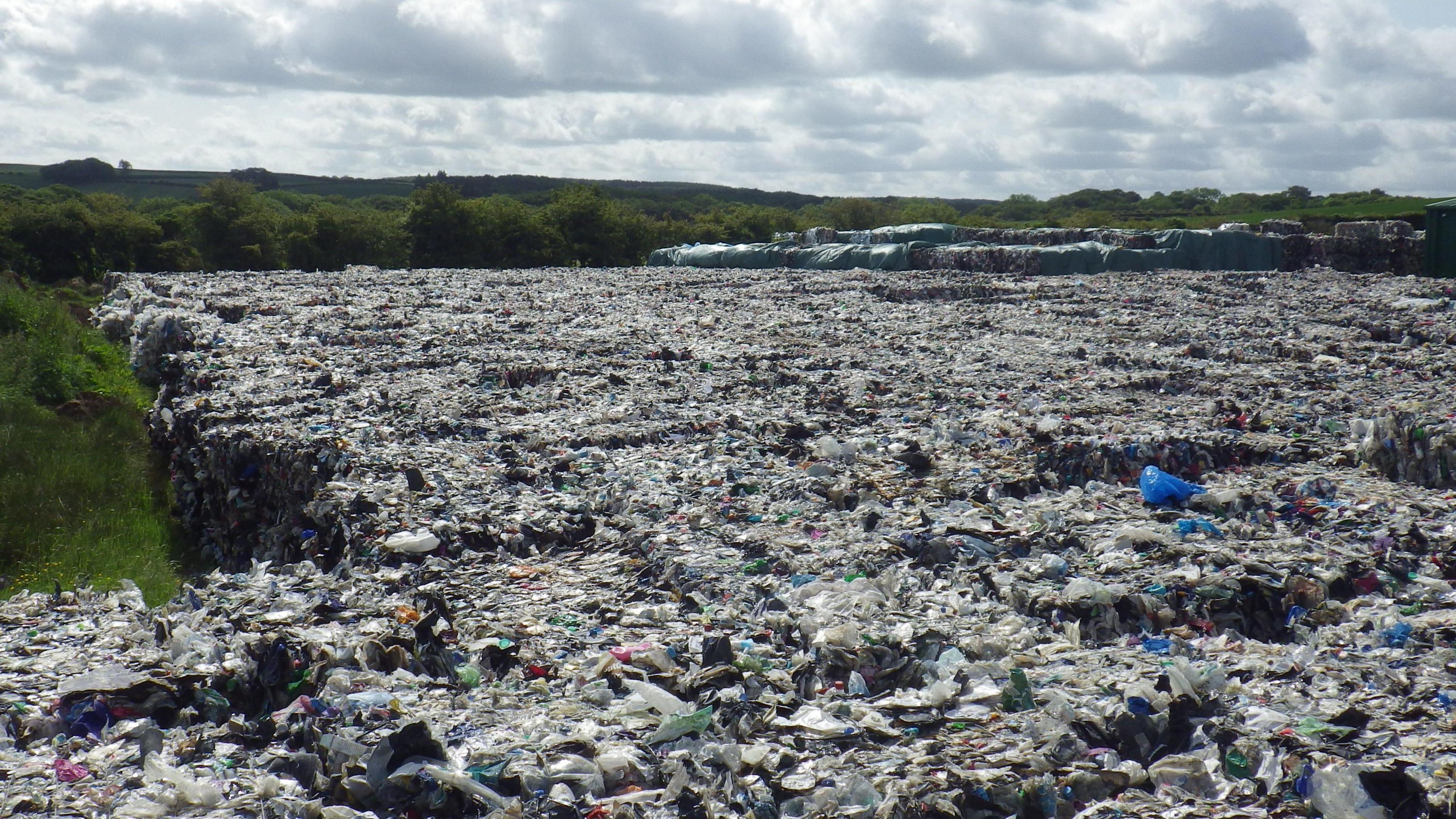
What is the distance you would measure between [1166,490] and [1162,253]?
16.9 meters

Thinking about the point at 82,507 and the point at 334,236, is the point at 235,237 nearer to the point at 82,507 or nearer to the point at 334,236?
the point at 334,236

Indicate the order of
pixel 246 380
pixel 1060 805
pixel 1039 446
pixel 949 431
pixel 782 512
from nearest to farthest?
pixel 1060 805 < pixel 782 512 < pixel 1039 446 < pixel 949 431 < pixel 246 380

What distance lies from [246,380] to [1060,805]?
7.32 metres

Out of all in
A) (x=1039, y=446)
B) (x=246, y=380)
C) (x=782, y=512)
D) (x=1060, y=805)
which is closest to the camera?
(x=1060, y=805)

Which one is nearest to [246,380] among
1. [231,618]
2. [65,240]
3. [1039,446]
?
[231,618]

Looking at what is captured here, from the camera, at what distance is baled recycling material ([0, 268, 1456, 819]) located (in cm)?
251

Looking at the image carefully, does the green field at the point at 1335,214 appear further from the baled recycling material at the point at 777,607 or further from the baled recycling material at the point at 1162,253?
the baled recycling material at the point at 777,607

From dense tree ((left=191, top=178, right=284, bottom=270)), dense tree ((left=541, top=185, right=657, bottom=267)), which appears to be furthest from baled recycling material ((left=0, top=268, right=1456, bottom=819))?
dense tree ((left=191, top=178, right=284, bottom=270))

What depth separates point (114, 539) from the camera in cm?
807

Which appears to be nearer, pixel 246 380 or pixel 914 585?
pixel 914 585

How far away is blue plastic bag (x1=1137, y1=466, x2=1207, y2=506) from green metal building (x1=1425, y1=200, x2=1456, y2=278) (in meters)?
17.5

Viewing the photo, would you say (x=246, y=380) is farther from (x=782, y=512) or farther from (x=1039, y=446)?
(x=1039, y=446)

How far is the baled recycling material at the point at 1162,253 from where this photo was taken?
64.5 feet

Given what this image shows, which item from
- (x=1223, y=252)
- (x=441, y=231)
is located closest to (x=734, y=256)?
(x=1223, y=252)
